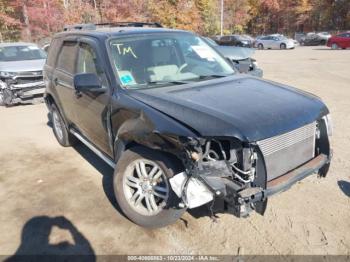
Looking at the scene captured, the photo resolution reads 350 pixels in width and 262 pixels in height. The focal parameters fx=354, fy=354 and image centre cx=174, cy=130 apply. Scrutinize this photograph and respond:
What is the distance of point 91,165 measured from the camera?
526cm

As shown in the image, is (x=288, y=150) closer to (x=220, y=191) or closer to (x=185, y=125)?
(x=220, y=191)

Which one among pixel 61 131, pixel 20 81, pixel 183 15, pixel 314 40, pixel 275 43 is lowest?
pixel 314 40

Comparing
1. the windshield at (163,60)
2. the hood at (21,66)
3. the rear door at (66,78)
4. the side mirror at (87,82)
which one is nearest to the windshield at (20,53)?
the hood at (21,66)

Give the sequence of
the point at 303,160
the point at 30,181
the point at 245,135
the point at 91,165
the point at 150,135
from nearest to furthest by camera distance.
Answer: the point at 245,135 → the point at 150,135 → the point at 303,160 → the point at 30,181 → the point at 91,165

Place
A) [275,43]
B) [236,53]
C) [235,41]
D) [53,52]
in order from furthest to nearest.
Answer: [275,43]
[235,41]
[236,53]
[53,52]

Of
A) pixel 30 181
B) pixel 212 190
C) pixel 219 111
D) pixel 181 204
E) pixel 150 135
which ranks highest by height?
pixel 219 111

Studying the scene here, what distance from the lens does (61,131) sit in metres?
6.07

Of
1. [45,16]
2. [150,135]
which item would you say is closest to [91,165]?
[150,135]

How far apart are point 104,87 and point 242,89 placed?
1491 millimetres

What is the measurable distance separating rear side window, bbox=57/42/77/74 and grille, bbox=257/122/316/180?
3004mm

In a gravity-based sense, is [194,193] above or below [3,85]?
above

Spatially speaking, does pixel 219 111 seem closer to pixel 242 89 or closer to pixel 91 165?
pixel 242 89

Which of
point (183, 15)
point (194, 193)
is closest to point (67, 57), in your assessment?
point (194, 193)

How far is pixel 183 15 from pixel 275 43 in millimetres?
10432
